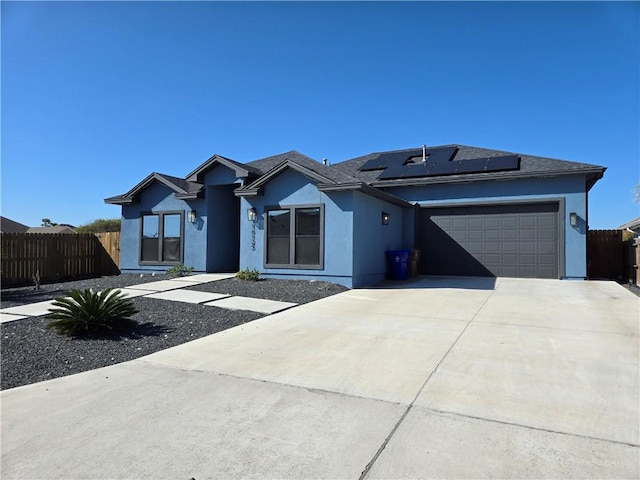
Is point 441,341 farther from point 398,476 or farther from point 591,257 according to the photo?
point 591,257

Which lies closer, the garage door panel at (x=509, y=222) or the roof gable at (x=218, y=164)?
the roof gable at (x=218, y=164)

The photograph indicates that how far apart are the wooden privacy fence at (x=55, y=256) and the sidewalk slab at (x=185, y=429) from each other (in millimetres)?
11236

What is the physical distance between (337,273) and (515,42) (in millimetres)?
8428

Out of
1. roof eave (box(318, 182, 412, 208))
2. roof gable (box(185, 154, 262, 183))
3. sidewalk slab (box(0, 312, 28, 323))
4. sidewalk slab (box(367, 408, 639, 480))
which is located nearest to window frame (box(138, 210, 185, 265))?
roof gable (box(185, 154, 262, 183))

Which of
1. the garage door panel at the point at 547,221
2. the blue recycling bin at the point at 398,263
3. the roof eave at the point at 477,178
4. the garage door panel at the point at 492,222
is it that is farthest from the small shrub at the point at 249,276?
the garage door panel at the point at 547,221

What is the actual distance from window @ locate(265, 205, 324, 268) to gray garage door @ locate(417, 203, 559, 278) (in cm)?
504

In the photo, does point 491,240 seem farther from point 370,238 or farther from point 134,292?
point 134,292

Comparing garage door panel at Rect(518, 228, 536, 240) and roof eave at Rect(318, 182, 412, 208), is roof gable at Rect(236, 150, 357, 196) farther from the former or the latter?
garage door panel at Rect(518, 228, 536, 240)

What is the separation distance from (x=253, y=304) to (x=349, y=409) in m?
5.08

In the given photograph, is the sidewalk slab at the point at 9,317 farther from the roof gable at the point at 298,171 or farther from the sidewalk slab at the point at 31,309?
the roof gable at the point at 298,171

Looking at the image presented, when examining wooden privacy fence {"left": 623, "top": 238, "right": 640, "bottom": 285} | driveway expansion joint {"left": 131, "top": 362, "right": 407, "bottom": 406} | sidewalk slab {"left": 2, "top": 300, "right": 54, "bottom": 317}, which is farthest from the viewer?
wooden privacy fence {"left": 623, "top": 238, "right": 640, "bottom": 285}

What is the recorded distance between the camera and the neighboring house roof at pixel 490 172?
11961 mm

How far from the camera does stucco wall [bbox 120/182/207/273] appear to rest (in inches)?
533

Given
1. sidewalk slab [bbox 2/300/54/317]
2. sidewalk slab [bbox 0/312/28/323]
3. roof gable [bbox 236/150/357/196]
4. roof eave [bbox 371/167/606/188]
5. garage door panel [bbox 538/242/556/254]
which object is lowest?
sidewalk slab [bbox 0/312/28/323]
